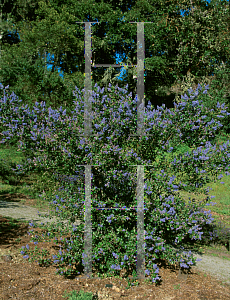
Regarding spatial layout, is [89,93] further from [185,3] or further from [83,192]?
[185,3]

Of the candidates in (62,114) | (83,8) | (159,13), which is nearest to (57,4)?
(83,8)

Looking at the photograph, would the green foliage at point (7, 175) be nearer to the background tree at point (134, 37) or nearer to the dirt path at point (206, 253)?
the dirt path at point (206, 253)

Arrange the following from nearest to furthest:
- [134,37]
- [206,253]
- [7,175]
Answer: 1. [206,253]
2. [7,175]
3. [134,37]

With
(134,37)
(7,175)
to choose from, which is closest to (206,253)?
(7,175)

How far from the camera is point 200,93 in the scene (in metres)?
4.14

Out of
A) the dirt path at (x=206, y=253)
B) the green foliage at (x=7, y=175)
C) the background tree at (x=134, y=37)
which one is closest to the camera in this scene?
the dirt path at (x=206, y=253)

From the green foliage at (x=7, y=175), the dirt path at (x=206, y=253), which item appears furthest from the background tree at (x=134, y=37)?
the dirt path at (x=206, y=253)

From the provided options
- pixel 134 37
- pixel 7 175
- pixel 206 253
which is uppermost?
pixel 134 37

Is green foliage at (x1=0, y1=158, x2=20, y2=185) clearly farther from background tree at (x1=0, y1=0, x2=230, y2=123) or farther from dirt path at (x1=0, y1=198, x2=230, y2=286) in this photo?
background tree at (x1=0, y1=0, x2=230, y2=123)

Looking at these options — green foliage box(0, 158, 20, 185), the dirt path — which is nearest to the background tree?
green foliage box(0, 158, 20, 185)

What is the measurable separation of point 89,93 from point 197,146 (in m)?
1.77

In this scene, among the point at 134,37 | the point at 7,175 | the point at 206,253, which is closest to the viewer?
the point at 206,253

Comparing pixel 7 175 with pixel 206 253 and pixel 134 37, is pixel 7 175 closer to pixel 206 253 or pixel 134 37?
pixel 206 253

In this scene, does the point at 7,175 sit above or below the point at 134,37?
below
